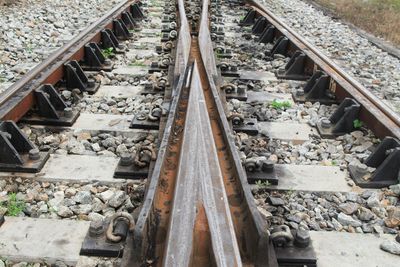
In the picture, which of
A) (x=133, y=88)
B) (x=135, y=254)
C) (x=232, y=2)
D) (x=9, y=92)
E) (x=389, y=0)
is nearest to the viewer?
(x=135, y=254)

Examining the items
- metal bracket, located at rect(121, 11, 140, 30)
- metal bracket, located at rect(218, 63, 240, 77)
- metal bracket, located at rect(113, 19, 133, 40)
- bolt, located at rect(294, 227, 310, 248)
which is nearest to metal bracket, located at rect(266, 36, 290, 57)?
metal bracket, located at rect(218, 63, 240, 77)

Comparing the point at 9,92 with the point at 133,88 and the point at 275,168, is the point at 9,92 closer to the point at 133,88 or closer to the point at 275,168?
A: the point at 133,88

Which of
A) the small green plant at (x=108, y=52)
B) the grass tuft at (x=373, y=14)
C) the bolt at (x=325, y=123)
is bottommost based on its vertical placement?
the grass tuft at (x=373, y=14)

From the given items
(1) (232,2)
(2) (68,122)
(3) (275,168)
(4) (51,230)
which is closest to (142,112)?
(2) (68,122)

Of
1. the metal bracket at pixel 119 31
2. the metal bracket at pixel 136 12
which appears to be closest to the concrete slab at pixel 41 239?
the metal bracket at pixel 119 31

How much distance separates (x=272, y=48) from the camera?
229 inches

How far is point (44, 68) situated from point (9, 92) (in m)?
0.64

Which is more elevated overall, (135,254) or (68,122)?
(135,254)

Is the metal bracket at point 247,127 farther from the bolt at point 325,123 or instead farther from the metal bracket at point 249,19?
the metal bracket at point 249,19

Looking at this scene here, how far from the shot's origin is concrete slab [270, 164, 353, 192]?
291cm

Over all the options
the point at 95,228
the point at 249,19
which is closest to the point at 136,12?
the point at 249,19

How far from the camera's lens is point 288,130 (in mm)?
3713

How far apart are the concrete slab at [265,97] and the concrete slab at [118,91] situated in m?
1.02

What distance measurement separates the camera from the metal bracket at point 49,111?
356 cm
